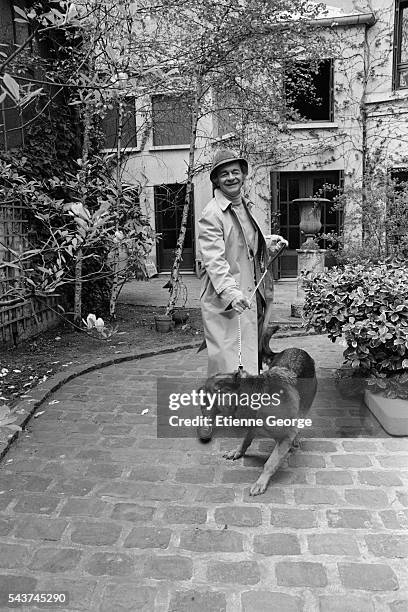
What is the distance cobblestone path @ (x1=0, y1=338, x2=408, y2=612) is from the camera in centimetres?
227

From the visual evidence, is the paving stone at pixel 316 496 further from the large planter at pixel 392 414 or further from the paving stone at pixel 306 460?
the large planter at pixel 392 414

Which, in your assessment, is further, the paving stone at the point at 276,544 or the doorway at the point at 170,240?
the doorway at the point at 170,240

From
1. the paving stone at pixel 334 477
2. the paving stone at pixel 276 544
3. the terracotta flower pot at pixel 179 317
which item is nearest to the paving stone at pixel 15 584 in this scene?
the paving stone at pixel 276 544

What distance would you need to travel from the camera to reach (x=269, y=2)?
6.98 metres

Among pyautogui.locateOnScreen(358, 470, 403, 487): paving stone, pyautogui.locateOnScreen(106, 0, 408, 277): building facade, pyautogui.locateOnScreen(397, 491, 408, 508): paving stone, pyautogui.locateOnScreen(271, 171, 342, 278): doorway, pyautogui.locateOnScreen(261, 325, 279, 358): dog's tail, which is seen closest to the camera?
pyautogui.locateOnScreen(397, 491, 408, 508): paving stone

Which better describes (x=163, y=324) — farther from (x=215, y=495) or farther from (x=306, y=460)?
(x=215, y=495)

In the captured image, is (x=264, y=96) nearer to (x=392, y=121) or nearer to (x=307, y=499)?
(x=392, y=121)

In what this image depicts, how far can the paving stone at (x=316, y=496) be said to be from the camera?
2.99 metres

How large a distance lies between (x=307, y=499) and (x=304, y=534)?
0.37m

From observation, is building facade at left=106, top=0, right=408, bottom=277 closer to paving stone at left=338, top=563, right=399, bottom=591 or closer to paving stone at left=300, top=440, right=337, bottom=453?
paving stone at left=300, top=440, right=337, bottom=453

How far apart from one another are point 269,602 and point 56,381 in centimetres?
350

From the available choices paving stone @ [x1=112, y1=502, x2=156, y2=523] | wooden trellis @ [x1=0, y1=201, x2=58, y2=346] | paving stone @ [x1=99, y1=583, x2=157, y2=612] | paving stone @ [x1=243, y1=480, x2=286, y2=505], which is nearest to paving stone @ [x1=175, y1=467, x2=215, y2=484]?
paving stone @ [x1=243, y1=480, x2=286, y2=505]

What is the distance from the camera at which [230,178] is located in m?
3.61

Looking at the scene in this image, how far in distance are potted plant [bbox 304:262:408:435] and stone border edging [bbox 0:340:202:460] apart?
250cm
